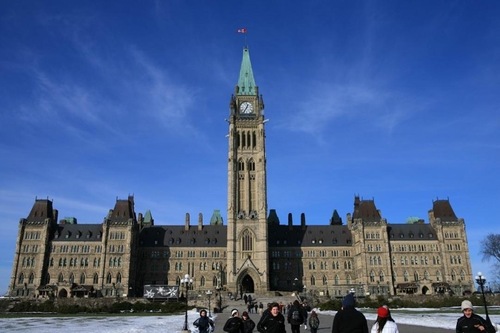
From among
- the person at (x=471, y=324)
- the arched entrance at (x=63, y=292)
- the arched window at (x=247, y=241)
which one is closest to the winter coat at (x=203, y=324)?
the person at (x=471, y=324)

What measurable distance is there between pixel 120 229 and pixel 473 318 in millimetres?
90066

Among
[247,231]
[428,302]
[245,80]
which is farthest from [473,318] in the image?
[245,80]

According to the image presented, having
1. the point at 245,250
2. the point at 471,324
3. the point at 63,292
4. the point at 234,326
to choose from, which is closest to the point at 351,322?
the point at 471,324

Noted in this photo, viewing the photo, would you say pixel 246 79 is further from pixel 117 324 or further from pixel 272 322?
pixel 272 322

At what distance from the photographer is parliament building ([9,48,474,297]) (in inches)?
3511

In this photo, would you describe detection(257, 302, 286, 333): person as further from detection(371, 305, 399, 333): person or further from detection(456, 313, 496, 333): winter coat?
detection(456, 313, 496, 333): winter coat

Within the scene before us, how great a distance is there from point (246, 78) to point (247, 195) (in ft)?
99.5

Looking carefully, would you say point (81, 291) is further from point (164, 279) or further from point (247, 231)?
point (247, 231)

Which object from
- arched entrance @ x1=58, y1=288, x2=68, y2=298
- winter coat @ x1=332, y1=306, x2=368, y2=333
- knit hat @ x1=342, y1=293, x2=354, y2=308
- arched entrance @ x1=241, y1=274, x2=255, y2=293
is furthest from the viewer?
arched entrance @ x1=241, y1=274, x2=255, y2=293

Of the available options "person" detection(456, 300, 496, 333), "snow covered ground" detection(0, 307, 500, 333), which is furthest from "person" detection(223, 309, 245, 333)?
"snow covered ground" detection(0, 307, 500, 333)

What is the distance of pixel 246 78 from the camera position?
10712 centimetres

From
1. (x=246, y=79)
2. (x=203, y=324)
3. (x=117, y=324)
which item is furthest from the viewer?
(x=246, y=79)

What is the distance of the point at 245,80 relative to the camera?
10688 cm

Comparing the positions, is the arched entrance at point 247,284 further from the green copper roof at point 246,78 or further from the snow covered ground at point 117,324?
the snow covered ground at point 117,324
